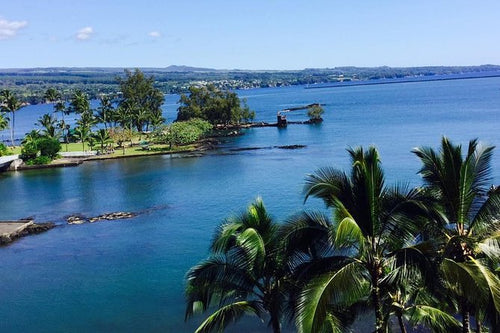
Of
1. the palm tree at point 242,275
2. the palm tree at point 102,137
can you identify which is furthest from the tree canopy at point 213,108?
the palm tree at point 242,275

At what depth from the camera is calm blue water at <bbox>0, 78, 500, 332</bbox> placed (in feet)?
91.0

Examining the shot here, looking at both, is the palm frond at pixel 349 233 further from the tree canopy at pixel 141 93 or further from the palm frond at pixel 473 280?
the tree canopy at pixel 141 93

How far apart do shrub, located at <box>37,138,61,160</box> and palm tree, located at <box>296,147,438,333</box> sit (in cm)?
7057

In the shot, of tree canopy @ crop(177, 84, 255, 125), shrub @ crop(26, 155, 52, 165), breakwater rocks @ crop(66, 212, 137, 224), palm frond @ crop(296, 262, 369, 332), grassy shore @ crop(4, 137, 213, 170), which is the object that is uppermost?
palm frond @ crop(296, 262, 369, 332)

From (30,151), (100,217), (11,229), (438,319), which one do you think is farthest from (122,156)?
(438,319)

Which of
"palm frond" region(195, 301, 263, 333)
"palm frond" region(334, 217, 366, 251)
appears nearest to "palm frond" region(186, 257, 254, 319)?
"palm frond" region(195, 301, 263, 333)

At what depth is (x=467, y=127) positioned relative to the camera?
90.6m

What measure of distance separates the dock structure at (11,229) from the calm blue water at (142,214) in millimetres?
1086

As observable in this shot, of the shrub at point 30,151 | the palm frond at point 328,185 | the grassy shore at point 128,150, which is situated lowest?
the grassy shore at point 128,150

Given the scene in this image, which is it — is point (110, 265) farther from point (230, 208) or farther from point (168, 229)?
point (230, 208)

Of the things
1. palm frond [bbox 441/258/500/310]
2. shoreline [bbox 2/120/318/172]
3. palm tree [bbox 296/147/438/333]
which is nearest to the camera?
palm frond [bbox 441/258/500/310]

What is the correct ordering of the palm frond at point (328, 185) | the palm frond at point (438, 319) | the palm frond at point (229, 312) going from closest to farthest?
the palm frond at point (328, 185)
the palm frond at point (438, 319)
the palm frond at point (229, 312)

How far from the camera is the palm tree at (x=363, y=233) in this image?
11.1m

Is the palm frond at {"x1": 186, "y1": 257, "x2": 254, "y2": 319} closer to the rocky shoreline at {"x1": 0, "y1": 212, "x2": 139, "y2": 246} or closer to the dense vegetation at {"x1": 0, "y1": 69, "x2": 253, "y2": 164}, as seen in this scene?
the rocky shoreline at {"x1": 0, "y1": 212, "x2": 139, "y2": 246}
